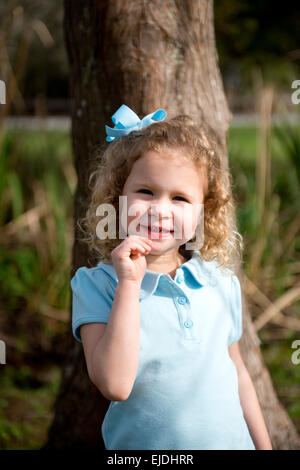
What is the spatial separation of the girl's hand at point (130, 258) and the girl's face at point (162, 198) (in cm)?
6

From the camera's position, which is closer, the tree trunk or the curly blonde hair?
the curly blonde hair

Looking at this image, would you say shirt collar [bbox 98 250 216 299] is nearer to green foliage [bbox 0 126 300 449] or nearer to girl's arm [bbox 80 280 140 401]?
girl's arm [bbox 80 280 140 401]

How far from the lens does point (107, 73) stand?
6.52ft

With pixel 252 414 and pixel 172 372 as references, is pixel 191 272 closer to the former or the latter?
pixel 172 372

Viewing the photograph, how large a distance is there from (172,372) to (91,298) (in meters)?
0.28

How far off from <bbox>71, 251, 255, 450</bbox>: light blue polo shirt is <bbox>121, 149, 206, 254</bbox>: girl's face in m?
0.13

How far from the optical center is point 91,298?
1.48 metres

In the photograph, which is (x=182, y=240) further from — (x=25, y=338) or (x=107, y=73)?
(x=25, y=338)

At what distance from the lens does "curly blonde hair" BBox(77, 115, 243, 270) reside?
60.1 inches

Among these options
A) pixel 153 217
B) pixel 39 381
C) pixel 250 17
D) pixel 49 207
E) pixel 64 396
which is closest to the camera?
pixel 153 217

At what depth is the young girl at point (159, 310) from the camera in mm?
1398

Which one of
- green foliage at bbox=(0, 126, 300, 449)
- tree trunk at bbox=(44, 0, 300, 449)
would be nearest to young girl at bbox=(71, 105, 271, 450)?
tree trunk at bbox=(44, 0, 300, 449)

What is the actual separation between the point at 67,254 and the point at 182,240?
2087 mm

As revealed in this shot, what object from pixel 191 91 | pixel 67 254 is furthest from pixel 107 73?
pixel 67 254
